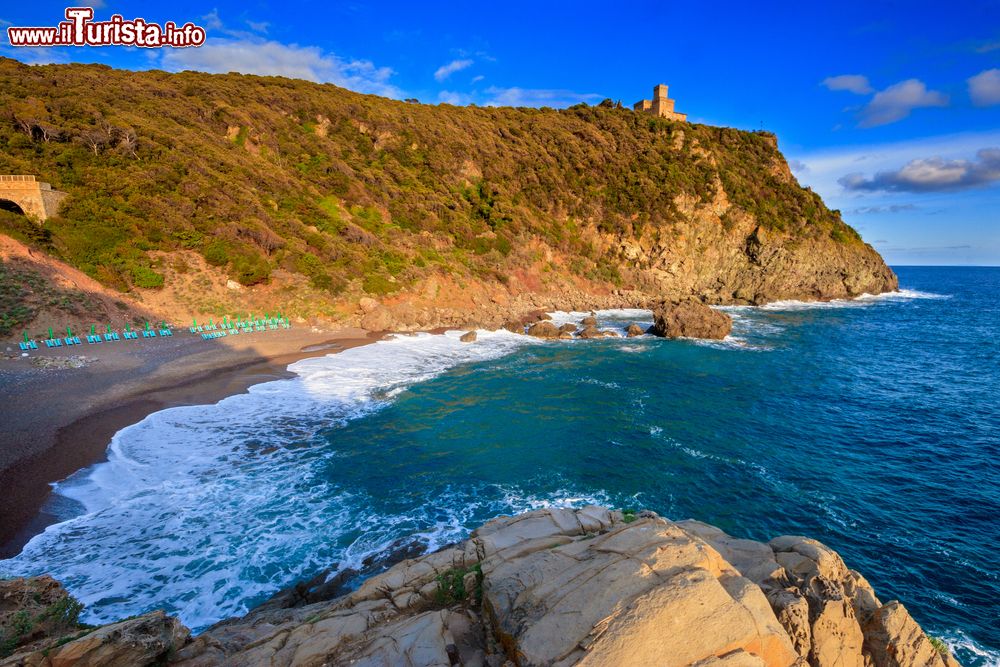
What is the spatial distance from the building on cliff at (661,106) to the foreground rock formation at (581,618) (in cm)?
8968

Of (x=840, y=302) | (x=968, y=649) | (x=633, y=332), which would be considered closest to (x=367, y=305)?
(x=633, y=332)

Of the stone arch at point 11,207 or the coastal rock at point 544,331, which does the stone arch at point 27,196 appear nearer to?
the stone arch at point 11,207

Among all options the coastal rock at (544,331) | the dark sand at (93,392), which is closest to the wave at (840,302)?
the coastal rock at (544,331)

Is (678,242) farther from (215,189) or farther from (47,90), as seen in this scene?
(47,90)

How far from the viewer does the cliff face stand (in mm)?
35281

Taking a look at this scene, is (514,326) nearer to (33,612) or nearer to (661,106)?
(33,612)

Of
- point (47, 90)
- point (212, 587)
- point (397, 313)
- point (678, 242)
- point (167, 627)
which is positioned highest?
point (47, 90)

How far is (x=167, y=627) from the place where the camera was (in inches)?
263

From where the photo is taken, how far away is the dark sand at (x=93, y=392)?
518 inches

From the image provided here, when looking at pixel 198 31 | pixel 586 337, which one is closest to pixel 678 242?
pixel 586 337

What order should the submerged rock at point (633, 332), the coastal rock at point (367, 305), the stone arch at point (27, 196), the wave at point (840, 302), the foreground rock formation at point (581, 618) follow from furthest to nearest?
the wave at point (840, 302) < the submerged rock at point (633, 332) < the coastal rock at point (367, 305) < the stone arch at point (27, 196) < the foreground rock formation at point (581, 618)

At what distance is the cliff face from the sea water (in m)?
16.9

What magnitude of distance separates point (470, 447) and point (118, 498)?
1181 centimetres

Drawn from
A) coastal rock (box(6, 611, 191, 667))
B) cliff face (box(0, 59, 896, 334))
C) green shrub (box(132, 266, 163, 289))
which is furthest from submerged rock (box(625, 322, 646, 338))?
green shrub (box(132, 266, 163, 289))
